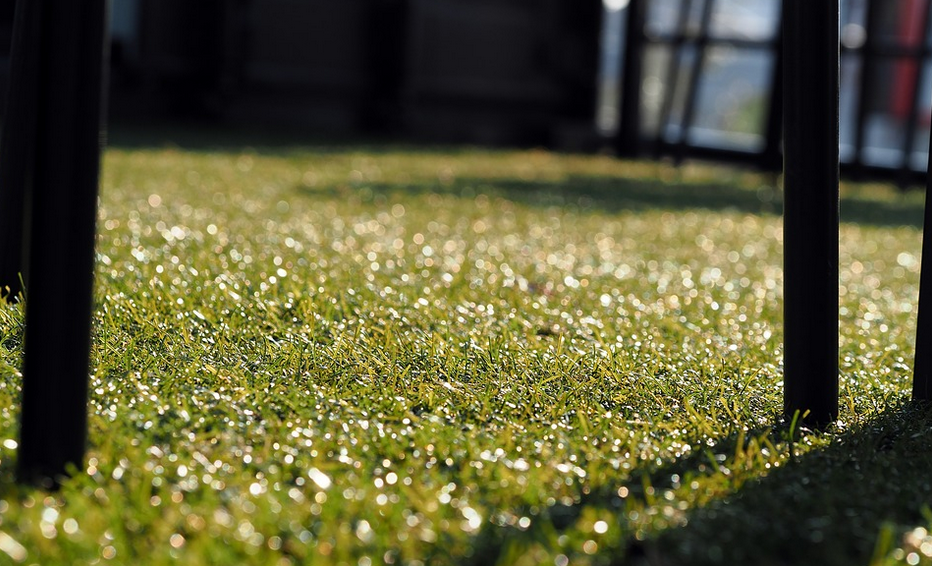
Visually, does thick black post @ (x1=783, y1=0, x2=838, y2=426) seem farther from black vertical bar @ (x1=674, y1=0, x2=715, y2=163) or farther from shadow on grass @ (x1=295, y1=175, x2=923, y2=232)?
black vertical bar @ (x1=674, y1=0, x2=715, y2=163)

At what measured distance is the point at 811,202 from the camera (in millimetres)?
2396

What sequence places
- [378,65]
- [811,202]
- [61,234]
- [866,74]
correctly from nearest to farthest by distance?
[61,234], [811,202], [866,74], [378,65]

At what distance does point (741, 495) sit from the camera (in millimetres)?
2037

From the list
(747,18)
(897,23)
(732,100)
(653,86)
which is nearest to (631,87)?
(653,86)

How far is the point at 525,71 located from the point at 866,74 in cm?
516

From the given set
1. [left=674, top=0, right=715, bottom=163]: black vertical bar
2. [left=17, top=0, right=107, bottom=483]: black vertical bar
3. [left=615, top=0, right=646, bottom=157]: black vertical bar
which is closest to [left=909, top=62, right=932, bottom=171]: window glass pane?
[left=674, top=0, right=715, bottom=163]: black vertical bar

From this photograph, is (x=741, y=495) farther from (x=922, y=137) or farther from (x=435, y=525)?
(x=922, y=137)

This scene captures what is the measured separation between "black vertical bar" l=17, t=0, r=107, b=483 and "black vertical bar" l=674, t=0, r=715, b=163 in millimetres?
13122

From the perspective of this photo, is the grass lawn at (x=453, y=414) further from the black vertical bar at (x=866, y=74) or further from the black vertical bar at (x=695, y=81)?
the black vertical bar at (x=695, y=81)

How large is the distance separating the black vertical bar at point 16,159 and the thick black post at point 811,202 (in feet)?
6.29

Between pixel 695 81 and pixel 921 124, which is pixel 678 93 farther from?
pixel 921 124

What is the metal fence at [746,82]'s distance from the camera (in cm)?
1241

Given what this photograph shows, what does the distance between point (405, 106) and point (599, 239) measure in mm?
9150

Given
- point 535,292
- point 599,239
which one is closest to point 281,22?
point 599,239
